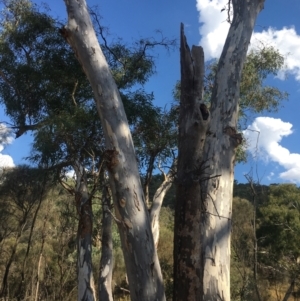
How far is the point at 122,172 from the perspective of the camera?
9.04 feet

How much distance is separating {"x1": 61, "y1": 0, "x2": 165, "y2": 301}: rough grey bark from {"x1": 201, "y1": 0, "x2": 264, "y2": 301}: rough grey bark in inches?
13.1

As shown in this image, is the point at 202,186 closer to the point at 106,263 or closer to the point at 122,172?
the point at 122,172

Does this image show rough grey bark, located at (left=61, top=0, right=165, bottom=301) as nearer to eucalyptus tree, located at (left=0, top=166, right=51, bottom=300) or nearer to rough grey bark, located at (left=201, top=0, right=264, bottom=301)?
rough grey bark, located at (left=201, top=0, right=264, bottom=301)

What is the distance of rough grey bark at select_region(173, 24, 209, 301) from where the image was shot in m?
2.56

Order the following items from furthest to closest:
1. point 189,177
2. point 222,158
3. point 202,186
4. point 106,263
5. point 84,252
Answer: point 106,263, point 84,252, point 222,158, point 202,186, point 189,177

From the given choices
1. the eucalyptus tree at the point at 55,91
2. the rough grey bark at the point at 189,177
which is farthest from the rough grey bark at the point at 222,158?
the eucalyptus tree at the point at 55,91

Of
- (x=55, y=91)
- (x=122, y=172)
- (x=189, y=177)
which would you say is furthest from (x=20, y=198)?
(x=189, y=177)

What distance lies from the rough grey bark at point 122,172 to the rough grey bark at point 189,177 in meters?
0.15

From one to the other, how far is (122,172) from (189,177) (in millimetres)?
405

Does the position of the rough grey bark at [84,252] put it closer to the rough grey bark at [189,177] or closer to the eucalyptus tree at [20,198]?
the eucalyptus tree at [20,198]

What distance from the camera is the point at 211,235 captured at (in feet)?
9.00

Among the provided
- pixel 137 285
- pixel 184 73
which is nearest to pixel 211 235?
pixel 137 285

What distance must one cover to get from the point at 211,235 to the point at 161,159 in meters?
5.36

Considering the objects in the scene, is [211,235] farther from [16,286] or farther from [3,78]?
[16,286]
